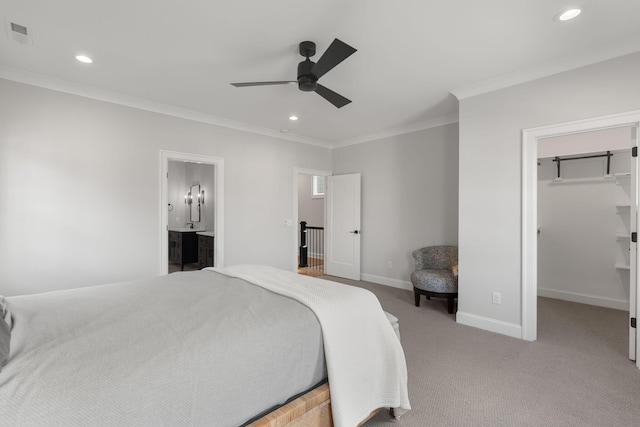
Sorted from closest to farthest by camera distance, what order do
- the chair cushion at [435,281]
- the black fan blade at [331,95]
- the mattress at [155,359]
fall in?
the mattress at [155,359] < the black fan blade at [331,95] < the chair cushion at [435,281]

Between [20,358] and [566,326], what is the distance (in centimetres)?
456

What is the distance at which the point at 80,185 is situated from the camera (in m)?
3.36

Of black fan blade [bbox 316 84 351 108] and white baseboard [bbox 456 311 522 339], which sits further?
white baseboard [bbox 456 311 522 339]

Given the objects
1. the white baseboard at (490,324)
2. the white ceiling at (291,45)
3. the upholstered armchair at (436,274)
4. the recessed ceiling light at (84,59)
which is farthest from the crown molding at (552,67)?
the recessed ceiling light at (84,59)

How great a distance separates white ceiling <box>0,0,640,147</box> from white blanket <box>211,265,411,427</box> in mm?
1935

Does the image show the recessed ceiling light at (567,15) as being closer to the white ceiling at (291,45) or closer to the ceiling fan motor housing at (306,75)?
the white ceiling at (291,45)

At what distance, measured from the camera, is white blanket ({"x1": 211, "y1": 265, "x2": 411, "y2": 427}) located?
154 cm

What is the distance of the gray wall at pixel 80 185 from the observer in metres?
3.03

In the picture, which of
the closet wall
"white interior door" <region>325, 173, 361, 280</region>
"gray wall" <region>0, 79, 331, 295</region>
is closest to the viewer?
"gray wall" <region>0, 79, 331, 295</region>

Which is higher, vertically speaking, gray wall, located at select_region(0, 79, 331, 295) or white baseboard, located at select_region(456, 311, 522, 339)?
gray wall, located at select_region(0, 79, 331, 295)

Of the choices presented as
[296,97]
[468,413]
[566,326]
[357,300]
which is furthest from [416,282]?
[296,97]

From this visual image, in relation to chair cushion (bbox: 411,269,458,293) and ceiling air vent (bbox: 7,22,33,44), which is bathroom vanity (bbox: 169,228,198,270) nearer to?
ceiling air vent (bbox: 7,22,33,44)

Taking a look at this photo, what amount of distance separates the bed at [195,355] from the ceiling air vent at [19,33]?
205cm

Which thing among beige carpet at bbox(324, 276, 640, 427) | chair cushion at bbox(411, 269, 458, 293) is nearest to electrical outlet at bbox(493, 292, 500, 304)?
beige carpet at bbox(324, 276, 640, 427)
